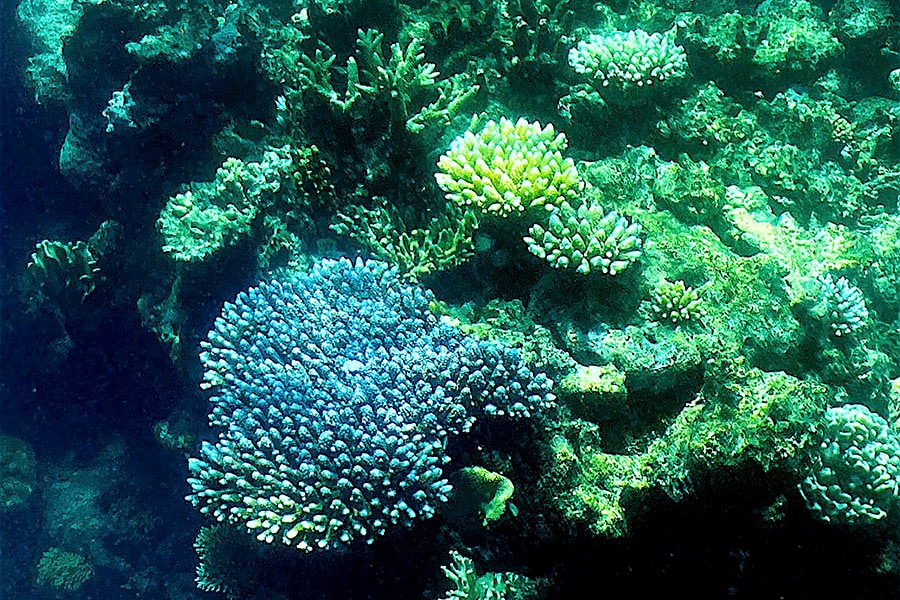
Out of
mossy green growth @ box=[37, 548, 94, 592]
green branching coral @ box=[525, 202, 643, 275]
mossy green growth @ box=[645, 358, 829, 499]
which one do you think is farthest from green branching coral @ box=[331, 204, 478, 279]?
Answer: mossy green growth @ box=[37, 548, 94, 592]

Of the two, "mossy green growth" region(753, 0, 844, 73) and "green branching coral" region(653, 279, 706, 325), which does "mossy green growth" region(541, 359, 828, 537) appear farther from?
"mossy green growth" region(753, 0, 844, 73)

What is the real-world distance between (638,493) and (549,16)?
3.44 meters

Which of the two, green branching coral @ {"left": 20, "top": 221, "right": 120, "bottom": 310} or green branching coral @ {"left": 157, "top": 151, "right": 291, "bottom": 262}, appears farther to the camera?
green branching coral @ {"left": 20, "top": 221, "right": 120, "bottom": 310}

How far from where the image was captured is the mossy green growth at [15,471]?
26.0 feet

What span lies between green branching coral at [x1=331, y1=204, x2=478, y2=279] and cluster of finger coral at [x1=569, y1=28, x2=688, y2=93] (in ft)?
4.69

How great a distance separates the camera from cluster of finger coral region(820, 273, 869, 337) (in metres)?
3.67

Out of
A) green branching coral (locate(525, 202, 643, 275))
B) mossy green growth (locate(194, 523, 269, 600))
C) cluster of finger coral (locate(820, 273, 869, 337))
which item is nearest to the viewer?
green branching coral (locate(525, 202, 643, 275))

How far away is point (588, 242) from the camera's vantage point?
11.8 feet

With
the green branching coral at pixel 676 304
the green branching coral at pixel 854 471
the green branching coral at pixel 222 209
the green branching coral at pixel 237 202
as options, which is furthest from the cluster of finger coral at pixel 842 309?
the green branching coral at pixel 222 209

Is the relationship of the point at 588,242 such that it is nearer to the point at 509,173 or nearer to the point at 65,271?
the point at 509,173

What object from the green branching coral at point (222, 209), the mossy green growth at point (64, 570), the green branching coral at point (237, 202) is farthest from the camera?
the mossy green growth at point (64, 570)

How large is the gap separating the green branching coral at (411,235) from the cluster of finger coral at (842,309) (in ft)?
6.80

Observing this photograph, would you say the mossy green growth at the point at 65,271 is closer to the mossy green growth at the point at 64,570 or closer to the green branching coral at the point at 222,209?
the green branching coral at the point at 222,209

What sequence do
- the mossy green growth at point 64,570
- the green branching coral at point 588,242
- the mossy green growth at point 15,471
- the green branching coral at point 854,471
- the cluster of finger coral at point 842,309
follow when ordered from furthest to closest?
1. the mossy green growth at point 15,471
2. the mossy green growth at point 64,570
3. the cluster of finger coral at point 842,309
4. the green branching coral at point 588,242
5. the green branching coral at point 854,471
